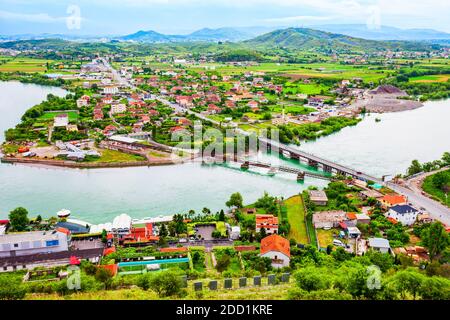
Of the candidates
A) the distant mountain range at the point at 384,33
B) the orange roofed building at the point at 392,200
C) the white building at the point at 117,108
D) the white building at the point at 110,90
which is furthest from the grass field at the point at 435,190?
the distant mountain range at the point at 384,33

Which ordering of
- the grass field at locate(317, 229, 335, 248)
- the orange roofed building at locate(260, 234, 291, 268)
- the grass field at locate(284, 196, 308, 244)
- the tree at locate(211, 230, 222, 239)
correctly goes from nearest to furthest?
1. the orange roofed building at locate(260, 234, 291, 268)
2. the grass field at locate(317, 229, 335, 248)
3. the tree at locate(211, 230, 222, 239)
4. the grass field at locate(284, 196, 308, 244)

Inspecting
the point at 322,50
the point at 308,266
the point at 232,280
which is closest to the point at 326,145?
the point at 308,266

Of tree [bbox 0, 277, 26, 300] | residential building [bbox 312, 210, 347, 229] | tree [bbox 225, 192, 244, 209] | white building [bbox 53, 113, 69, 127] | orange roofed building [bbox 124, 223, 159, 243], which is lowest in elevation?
orange roofed building [bbox 124, 223, 159, 243]

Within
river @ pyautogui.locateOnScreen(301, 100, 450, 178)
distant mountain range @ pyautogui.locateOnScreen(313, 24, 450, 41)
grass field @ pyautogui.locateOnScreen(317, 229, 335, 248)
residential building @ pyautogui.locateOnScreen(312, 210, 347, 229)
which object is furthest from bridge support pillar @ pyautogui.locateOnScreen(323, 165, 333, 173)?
distant mountain range @ pyautogui.locateOnScreen(313, 24, 450, 41)

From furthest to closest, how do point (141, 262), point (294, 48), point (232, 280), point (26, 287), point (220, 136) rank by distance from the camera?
point (294, 48) → point (220, 136) → point (141, 262) → point (232, 280) → point (26, 287)

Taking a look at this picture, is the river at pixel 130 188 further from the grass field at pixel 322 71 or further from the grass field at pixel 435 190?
the grass field at pixel 322 71

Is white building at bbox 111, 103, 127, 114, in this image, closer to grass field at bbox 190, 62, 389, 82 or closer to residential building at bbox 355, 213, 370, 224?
residential building at bbox 355, 213, 370, 224
